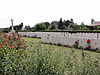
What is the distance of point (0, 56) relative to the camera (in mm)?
4074

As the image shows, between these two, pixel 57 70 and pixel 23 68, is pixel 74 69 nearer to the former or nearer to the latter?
pixel 57 70

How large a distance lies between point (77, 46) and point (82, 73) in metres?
5.68

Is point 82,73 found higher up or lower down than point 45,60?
lower down

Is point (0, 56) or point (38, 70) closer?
point (38, 70)

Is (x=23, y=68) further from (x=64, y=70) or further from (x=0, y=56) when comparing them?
(x=0, y=56)

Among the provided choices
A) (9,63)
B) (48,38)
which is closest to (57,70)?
(9,63)

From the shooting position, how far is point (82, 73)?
8.30 feet

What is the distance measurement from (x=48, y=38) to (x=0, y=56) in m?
6.46

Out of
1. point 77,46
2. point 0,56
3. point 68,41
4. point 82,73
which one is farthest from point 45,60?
point 68,41

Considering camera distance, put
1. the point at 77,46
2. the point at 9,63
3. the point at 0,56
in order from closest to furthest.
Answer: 1. the point at 9,63
2. the point at 0,56
3. the point at 77,46

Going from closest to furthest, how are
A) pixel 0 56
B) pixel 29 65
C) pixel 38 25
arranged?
pixel 29 65
pixel 0 56
pixel 38 25

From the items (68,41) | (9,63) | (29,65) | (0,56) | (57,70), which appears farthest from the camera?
(68,41)

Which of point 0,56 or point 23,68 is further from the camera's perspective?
point 0,56

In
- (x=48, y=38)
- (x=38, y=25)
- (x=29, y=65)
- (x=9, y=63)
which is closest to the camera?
(x=29, y=65)
